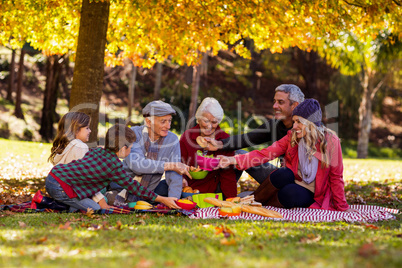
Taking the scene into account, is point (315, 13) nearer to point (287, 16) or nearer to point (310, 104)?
point (287, 16)

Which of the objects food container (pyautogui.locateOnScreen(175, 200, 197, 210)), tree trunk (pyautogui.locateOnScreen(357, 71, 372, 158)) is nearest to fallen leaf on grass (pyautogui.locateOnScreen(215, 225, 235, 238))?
food container (pyautogui.locateOnScreen(175, 200, 197, 210))

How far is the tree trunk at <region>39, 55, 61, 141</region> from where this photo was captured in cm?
1739

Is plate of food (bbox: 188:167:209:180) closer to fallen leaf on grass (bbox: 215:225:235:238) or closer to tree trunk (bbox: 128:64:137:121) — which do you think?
fallen leaf on grass (bbox: 215:225:235:238)

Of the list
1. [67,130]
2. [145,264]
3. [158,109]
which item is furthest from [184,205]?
[145,264]

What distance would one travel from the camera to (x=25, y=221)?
4887 mm

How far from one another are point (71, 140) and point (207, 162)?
1951 mm

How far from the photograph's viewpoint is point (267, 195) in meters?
6.25

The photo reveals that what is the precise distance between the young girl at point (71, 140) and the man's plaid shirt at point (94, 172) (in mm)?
326

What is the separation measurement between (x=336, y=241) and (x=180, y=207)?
235 centimetres

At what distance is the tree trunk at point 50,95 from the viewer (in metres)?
17.4

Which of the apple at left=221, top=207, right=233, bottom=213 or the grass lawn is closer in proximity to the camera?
the grass lawn

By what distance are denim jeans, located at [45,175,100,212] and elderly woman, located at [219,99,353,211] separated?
2397 mm

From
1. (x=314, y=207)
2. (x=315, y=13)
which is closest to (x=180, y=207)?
(x=314, y=207)

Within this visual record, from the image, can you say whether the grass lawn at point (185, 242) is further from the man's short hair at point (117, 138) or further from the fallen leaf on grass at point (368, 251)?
the man's short hair at point (117, 138)
